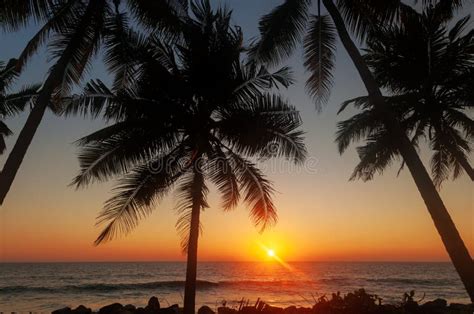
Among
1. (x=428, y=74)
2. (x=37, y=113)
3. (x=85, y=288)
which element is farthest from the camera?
(x=85, y=288)

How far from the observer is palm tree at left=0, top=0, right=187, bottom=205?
9.46 m

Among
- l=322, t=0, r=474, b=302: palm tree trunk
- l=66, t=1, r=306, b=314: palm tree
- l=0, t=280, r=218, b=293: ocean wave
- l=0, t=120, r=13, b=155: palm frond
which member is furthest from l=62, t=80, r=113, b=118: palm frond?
l=0, t=280, r=218, b=293: ocean wave

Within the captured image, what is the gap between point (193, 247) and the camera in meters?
11.0

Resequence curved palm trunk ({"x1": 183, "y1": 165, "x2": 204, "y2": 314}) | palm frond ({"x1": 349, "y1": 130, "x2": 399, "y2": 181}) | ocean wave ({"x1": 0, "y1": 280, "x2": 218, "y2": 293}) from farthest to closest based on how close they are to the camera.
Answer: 1. ocean wave ({"x1": 0, "y1": 280, "x2": 218, "y2": 293})
2. palm frond ({"x1": 349, "y1": 130, "x2": 399, "y2": 181})
3. curved palm trunk ({"x1": 183, "y1": 165, "x2": 204, "y2": 314})

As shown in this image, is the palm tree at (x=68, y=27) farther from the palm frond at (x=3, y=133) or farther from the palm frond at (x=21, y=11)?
the palm frond at (x=3, y=133)

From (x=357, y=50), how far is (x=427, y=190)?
386 centimetres

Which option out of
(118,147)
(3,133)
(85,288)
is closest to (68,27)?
(118,147)

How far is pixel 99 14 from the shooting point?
10.7 m

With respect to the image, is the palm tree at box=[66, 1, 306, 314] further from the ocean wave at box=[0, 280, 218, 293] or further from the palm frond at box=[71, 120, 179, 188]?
the ocean wave at box=[0, 280, 218, 293]

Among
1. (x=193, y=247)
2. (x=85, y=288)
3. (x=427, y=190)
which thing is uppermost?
(x=427, y=190)

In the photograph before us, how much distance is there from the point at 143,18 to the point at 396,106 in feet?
29.0

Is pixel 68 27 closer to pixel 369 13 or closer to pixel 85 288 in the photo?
pixel 369 13

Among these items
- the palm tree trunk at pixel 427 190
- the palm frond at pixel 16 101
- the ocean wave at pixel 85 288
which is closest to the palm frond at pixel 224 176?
the palm tree trunk at pixel 427 190

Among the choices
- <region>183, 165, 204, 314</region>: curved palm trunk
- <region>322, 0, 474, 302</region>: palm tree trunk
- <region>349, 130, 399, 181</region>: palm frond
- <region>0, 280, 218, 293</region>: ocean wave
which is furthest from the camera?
<region>0, 280, 218, 293</region>: ocean wave
